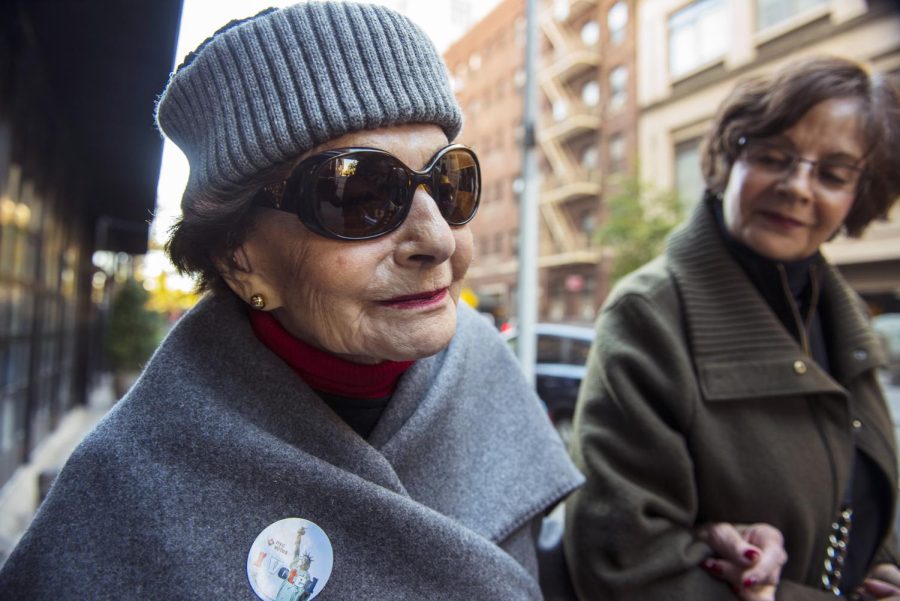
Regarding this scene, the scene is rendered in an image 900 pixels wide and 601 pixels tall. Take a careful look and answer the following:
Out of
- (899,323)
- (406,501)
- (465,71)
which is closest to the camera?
(406,501)

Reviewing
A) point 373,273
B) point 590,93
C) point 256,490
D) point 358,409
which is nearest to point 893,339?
point 358,409

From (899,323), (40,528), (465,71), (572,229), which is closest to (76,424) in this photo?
(40,528)

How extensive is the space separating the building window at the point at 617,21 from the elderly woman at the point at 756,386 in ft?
71.4

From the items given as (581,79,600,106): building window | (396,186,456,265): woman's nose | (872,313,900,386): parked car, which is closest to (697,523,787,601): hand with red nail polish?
(396,186,456,265): woman's nose

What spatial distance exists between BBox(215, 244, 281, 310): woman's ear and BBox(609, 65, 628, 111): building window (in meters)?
21.9

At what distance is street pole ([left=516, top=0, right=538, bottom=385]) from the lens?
4094mm

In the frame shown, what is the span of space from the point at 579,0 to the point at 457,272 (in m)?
24.4

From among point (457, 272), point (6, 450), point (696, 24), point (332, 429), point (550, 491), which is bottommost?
point (6, 450)

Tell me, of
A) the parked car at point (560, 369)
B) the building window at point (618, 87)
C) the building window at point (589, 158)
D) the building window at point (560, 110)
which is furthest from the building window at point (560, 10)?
the parked car at point (560, 369)

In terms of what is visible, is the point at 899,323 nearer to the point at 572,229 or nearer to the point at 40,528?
the point at 40,528

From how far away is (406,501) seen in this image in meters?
1.11

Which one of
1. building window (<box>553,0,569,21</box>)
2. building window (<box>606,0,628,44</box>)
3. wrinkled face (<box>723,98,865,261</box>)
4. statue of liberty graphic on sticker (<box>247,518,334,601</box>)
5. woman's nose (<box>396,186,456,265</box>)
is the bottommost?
statue of liberty graphic on sticker (<box>247,518,334,601</box>)

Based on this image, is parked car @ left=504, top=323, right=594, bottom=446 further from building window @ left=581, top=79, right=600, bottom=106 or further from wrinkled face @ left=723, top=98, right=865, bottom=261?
building window @ left=581, top=79, right=600, bottom=106

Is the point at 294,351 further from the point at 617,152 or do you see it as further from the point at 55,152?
the point at 617,152
